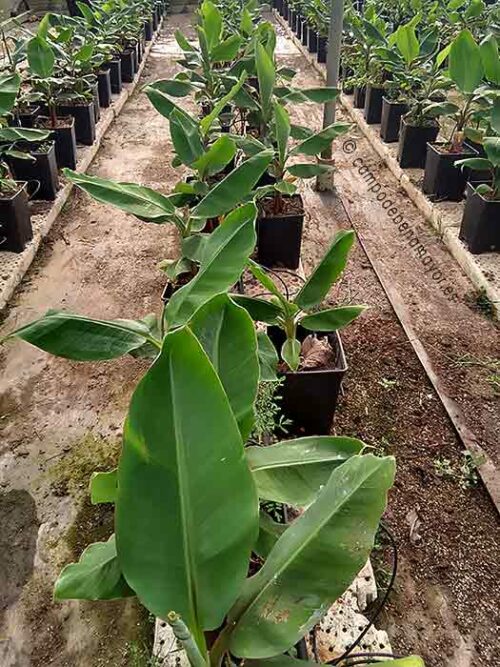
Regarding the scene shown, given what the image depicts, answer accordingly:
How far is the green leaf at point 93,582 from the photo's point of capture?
101 centimetres

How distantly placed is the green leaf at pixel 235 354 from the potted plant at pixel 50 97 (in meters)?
3.49

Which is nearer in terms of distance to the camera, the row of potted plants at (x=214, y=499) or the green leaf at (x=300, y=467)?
the row of potted plants at (x=214, y=499)

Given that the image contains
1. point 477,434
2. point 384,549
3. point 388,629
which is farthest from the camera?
point 477,434

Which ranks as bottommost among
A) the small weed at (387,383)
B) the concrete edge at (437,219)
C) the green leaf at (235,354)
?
the small weed at (387,383)

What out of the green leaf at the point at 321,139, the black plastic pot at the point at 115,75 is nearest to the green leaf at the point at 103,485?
the green leaf at the point at 321,139

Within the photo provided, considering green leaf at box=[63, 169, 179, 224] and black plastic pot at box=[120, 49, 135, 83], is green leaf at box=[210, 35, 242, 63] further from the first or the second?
black plastic pot at box=[120, 49, 135, 83]

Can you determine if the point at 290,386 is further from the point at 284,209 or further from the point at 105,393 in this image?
the point at 284,209

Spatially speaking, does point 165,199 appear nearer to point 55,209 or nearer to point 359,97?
point 55,209

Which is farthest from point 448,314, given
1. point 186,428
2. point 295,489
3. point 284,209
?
point 186,428

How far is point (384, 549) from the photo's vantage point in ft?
6.23

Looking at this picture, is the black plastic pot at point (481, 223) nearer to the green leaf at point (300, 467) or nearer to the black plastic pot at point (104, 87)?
the green leaf at point (300, 467)

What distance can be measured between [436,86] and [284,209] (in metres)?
1.97

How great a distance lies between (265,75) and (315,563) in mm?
2743

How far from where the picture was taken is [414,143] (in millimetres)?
4578
